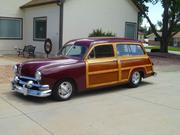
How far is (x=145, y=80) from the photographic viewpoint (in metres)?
11.9

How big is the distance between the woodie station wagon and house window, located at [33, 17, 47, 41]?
983cm

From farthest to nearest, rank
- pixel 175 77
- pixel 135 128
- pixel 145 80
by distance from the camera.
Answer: pixel 175 77
pixel 145 80
pixel 135 128

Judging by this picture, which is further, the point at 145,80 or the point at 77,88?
the point at 145,80

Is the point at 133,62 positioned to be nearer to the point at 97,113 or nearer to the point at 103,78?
the point at 103,78

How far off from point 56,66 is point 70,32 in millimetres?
10073

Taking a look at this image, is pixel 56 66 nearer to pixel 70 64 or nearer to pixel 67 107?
pixel 70 64

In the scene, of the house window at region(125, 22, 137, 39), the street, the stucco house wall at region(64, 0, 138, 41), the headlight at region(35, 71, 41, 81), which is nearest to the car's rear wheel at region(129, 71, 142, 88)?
Result: the street

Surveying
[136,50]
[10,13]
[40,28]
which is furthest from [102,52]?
[10,13]

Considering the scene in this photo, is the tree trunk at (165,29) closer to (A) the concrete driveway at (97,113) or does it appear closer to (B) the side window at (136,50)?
(B) the side window at (136,50)

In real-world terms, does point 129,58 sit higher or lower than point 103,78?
higher

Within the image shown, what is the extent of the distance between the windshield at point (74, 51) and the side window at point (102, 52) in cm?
26

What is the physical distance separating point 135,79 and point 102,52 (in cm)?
178

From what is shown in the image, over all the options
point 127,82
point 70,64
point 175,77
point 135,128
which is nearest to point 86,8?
point 175,77

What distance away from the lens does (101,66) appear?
920 centimetres
